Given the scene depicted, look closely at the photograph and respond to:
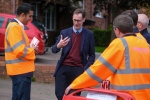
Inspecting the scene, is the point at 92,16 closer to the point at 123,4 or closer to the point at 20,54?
the point at 123,4

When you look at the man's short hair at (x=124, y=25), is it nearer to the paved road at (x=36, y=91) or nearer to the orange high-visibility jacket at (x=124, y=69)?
the orange high-visibility jacket at (x=124, y=69)

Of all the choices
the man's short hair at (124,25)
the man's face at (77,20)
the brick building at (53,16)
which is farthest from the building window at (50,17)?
the man's short hair at (124,25)

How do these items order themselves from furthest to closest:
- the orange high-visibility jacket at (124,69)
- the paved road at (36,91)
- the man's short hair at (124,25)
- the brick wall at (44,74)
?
the brick wall at (44,74) → the paved road at (36,91) → the man's short hair at (124,25) → the orange high-visibility jacket at (124,69)

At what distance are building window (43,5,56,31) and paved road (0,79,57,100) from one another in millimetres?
14901

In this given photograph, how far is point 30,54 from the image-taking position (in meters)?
5.78

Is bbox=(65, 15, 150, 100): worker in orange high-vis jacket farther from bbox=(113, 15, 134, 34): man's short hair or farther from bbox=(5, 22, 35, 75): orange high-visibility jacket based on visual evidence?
bbox=(5, 22, 35, 75): orange high-visibility jacket

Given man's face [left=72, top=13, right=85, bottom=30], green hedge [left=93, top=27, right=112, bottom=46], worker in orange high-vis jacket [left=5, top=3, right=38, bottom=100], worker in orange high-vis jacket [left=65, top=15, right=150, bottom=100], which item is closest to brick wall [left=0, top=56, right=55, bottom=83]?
man's face [left=72, top=13, right=85, bottom=30]

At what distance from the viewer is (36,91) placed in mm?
10727

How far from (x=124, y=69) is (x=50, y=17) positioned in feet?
75.2

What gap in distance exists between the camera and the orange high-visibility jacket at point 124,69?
436 centimetres

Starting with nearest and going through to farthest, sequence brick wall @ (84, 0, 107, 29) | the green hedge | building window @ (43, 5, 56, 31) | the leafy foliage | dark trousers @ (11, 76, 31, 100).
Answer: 1. dark trousers @ (11, 76, 31, 100)
2. the leafy foliage
3. building window @ (43, 5, 56, 31)
4. the green hedge
5. brick wall @ (84, 0, 107, 29)

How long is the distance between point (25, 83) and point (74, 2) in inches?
750

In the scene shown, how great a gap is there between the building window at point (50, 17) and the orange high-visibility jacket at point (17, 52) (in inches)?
824

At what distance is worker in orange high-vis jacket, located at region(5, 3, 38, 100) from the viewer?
5.70 meters
